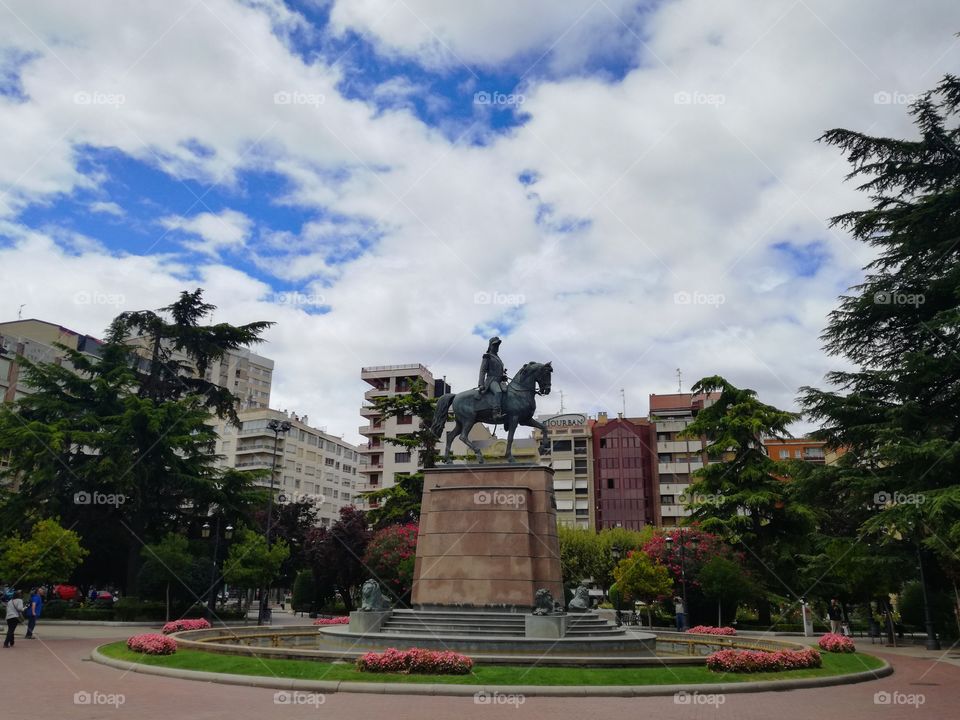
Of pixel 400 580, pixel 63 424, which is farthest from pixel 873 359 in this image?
pixel 63 424

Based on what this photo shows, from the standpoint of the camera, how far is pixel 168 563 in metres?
35.4

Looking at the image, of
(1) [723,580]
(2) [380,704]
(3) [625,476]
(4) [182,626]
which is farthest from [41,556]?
(3) [625,476]

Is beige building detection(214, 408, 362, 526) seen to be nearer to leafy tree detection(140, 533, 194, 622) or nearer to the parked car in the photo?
the parked car

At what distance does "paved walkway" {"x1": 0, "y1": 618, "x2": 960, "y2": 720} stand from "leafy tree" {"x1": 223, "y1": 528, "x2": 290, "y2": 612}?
2063 centimetres

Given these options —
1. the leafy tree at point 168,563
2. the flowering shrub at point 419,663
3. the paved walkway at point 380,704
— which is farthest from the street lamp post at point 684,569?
the leafy tree at point 168,563

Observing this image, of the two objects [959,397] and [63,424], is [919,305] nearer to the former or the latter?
[959,397]

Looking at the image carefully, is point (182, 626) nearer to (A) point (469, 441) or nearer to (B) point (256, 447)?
(A) point (469, 441)

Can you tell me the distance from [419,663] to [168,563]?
25.6 meters

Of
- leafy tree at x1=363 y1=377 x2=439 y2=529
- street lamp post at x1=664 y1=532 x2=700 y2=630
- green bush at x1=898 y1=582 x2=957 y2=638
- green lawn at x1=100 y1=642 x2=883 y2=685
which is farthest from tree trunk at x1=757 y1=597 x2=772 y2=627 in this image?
green lawn at x1=100 y1=642 x2=883 y2=685

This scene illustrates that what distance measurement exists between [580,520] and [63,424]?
194 feet

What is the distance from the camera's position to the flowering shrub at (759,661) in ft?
Result: 48.6

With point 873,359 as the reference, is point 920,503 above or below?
below

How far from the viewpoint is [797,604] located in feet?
117

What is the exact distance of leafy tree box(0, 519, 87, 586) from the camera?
30.6 metres
